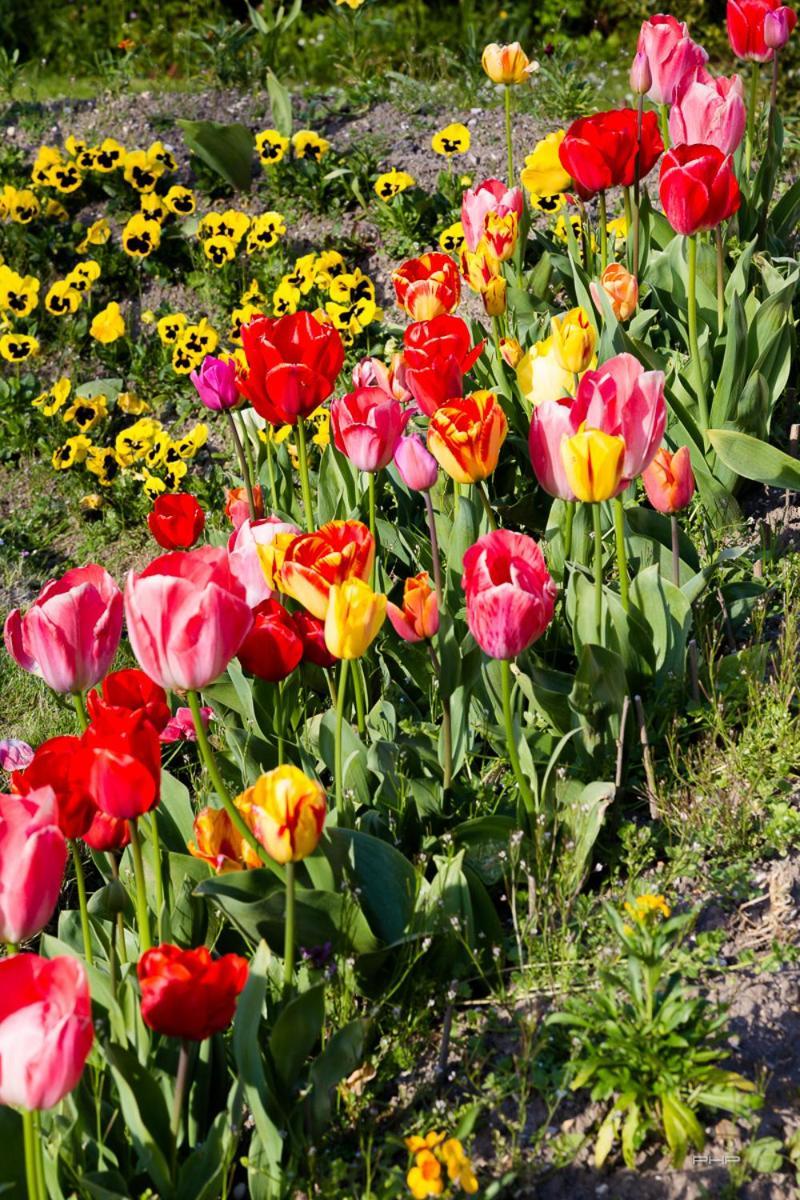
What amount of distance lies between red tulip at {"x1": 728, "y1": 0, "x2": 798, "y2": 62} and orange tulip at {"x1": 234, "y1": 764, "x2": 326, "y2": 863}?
252cm

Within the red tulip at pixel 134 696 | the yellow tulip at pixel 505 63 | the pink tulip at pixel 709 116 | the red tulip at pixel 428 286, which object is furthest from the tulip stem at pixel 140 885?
the yellow tulip at pixel 505 63

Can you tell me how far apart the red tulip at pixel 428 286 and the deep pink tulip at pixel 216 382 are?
1.27ft

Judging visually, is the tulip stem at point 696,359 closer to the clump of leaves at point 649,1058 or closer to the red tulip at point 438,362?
the red tulip at point 438,362

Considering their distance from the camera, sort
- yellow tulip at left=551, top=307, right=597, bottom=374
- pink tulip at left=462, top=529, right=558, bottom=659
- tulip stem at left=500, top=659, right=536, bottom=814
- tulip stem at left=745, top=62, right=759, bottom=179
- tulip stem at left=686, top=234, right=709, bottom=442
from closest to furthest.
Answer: pink tulip at left=462, top=529, right=558, bottom=659 → tulip stem at left=500, top=659, right=536, bottom=814 → yellow tulip at left=551, top=307, right=597, bottom=374 → tulip stem at left=686, top=234, right=709, bottom=442 → tulip stem at left=745, top=62, right=759, bottom=179

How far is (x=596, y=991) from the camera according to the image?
1913mm

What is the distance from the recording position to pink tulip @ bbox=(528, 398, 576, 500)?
214 centimetres

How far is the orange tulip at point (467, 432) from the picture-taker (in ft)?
7.24

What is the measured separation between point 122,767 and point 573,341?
132 centimetres

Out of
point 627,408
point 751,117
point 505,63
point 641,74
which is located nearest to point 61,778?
point 627,408

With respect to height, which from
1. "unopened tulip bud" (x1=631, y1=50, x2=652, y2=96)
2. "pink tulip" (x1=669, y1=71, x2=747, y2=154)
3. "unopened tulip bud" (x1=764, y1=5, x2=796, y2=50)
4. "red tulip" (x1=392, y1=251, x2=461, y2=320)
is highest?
"unopened tulip bud" (x1=764, y1=5, x2=796, y2=50)

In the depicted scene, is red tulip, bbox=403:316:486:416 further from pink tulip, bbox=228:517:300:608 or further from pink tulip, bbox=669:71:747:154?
pink tulip, bbox=669:71:747:154

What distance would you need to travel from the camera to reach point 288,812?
5.27ft

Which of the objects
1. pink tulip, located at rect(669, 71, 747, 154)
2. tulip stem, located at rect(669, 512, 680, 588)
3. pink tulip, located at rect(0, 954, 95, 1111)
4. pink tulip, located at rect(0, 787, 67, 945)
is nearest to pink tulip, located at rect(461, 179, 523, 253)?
pink tulip, located at rect(669, 71, 747, 154)

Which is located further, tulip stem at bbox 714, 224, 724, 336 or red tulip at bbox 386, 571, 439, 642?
tulip stem at bbox 714, 224, 724, 336
